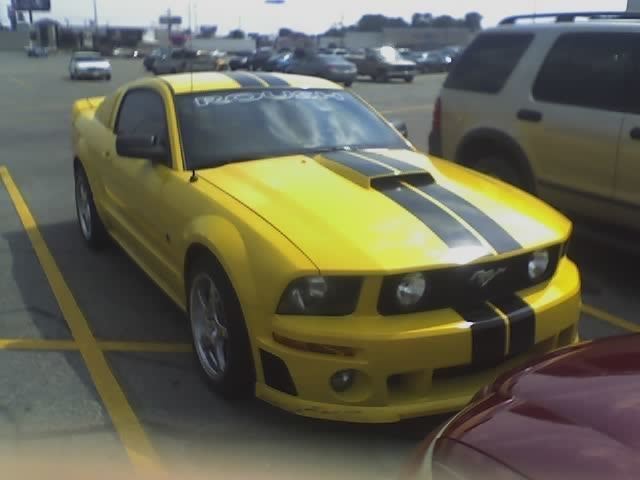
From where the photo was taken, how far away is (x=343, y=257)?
3.24 meters

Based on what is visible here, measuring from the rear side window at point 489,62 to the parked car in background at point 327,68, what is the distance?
25.7 metres

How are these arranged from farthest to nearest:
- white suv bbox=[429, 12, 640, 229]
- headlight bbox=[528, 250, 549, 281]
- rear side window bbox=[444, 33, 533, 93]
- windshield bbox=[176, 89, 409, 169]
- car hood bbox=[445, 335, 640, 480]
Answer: rear side window bbox=[444, 33, 533, 93] < white suv bbox=[429, 12, 640, 229] < windshield bbox=[176, 89, 409, 169] < headlight bbox=[528, 250, 549, 281] < car hood bbox=[445, 335, 640, 480]

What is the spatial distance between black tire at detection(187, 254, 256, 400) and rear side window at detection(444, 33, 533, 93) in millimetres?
3576

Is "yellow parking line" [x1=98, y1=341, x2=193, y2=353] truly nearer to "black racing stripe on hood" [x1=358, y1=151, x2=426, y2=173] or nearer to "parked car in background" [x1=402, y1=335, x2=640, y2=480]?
"black racing stripe on hood" [x1=358, y1=151, x2=426, y2=173]

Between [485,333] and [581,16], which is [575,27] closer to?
[581,16]

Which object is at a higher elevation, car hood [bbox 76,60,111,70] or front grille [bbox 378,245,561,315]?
front grille [bbox 378,245,561,315]

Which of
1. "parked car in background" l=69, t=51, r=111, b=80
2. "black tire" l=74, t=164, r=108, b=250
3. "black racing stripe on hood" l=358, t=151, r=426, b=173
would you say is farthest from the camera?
"parked car in background" l=69, t=51, r=111, b=80

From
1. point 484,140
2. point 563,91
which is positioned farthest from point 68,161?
point 563,91

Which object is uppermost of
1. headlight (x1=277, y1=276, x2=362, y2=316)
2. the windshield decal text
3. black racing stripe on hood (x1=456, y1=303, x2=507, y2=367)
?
the windshield decal text

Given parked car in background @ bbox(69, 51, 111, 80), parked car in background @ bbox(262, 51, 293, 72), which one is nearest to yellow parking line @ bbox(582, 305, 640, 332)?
parked car in background @ bbox(262, 51, 293, 72)

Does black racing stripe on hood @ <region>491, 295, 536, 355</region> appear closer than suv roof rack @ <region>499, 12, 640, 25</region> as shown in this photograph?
Yes

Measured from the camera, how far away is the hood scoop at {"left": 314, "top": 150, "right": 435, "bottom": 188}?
13.2 ft

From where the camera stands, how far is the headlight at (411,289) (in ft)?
10.6

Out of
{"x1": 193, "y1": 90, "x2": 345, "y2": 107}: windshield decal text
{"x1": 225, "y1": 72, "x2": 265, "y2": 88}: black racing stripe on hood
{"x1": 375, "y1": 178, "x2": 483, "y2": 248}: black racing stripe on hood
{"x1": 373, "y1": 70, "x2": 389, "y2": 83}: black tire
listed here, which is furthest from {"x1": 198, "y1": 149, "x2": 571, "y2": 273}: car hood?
{"x1": 373, "y1": 70, "x2": 389, "y2": 83}: black tire
